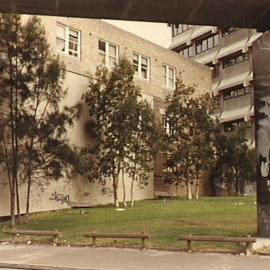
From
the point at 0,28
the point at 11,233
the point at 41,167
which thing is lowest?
the point at 11,233

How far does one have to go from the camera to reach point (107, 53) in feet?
107

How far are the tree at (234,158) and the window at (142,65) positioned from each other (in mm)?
7399

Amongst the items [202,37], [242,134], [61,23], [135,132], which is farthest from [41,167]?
[202,37]

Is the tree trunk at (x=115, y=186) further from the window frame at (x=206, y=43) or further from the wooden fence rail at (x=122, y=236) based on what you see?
the window frame at (x=206, y=43)

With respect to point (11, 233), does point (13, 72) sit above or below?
above

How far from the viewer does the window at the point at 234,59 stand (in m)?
50.2

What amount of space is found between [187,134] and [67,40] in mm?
10357

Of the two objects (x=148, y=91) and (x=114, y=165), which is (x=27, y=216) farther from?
(x=148, y=91)

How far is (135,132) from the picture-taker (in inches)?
1133

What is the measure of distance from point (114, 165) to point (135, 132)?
2.01 m

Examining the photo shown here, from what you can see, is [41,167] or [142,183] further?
[142,183]

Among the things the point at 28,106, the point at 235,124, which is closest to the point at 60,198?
the point at 28,106

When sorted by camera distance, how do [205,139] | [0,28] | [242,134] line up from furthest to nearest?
1. [242,134]
2. [205,139]
3. [0,28]

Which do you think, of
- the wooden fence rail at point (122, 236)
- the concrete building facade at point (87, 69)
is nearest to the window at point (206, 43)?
the concrete building facade at point (87, 69)
